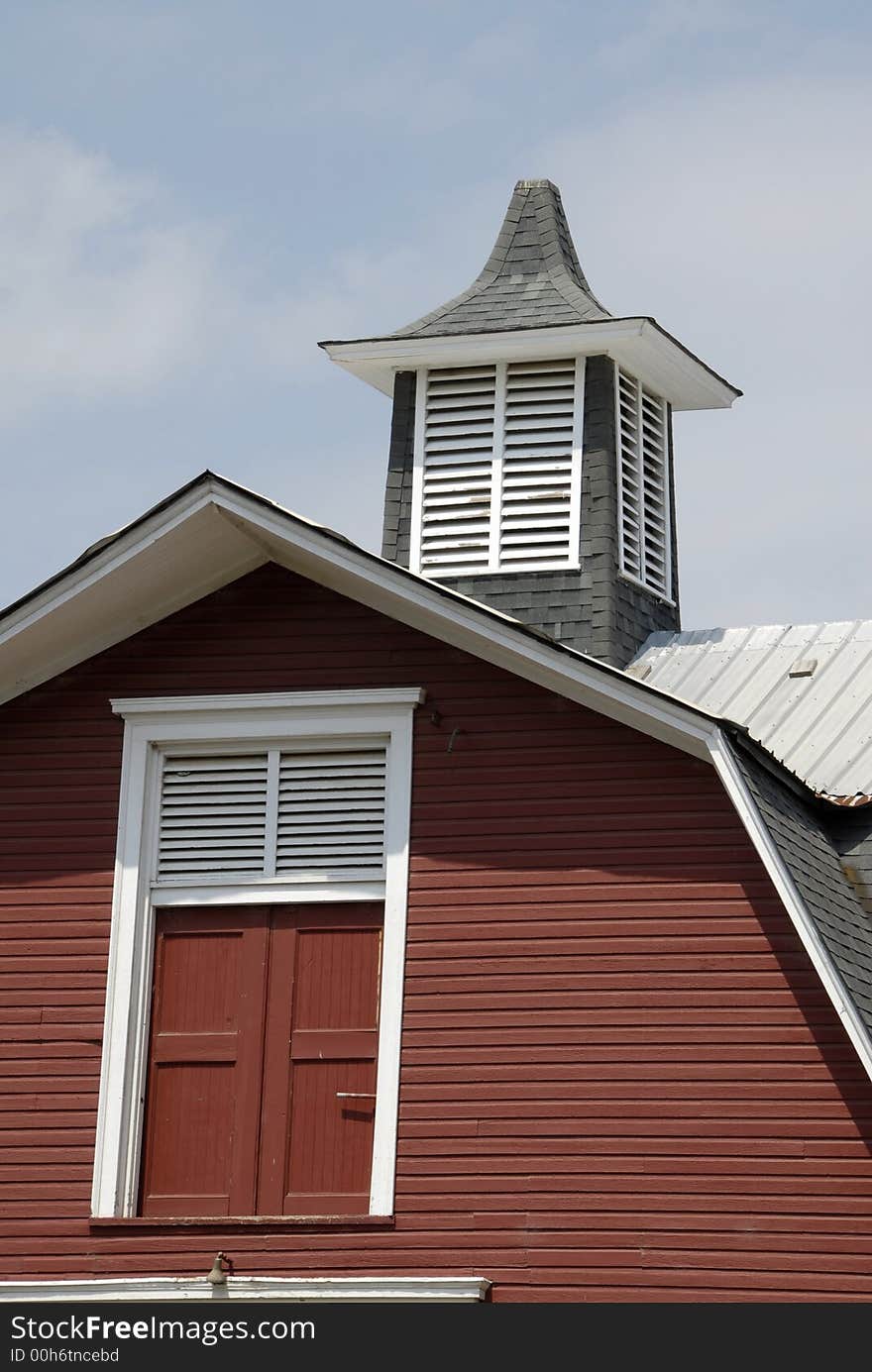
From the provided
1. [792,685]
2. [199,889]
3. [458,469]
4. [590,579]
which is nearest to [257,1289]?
[199,889]

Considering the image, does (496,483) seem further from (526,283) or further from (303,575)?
(303,575)

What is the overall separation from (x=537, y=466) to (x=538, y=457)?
0.09m

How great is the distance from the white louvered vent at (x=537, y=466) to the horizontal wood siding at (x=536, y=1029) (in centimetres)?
559

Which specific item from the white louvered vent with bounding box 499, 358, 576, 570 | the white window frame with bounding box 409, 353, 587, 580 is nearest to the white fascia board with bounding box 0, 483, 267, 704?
the white window frame with bounding box 409, 353, 587, 580

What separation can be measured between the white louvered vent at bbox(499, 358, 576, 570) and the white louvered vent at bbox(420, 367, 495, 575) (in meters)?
0.17

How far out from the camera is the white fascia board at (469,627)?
12836 mm

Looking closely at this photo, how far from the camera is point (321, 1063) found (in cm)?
1330

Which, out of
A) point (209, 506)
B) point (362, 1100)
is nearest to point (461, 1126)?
point (362, 1100)

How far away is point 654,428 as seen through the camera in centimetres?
2105

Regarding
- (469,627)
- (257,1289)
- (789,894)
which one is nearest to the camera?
(789,894)

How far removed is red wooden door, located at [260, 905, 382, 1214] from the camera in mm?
13070

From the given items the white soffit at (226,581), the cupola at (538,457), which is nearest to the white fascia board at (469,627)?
the white soffit at (226,581)

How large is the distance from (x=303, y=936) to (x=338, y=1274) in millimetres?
2041

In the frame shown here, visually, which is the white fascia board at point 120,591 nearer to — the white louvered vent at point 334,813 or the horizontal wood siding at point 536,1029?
the horizontal wood siding at point 536,1029
